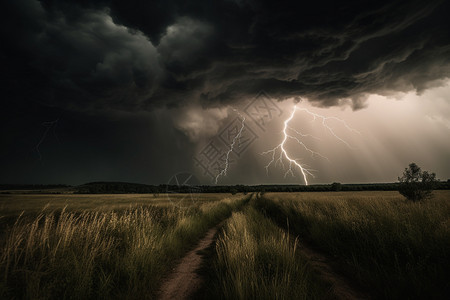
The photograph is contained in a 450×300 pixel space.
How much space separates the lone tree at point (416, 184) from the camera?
16047 mm

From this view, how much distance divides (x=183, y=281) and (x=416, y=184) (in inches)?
838

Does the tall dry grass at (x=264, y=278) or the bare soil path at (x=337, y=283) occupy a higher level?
the tall dry grass at (x=264, y=278)

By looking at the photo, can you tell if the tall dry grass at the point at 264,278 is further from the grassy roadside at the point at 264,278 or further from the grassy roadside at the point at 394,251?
the grassy roadside at the point at 394,251

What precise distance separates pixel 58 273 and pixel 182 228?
4.96m

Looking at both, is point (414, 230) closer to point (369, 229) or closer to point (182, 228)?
point (369, 229)

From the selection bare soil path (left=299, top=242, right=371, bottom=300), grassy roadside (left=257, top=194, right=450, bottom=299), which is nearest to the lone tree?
grassy roadside (left=257, top=194, right=450, bottom=299)

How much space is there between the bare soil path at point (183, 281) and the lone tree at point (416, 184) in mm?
20071

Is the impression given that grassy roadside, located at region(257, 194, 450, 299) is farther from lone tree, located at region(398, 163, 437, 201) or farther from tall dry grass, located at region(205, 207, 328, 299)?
lone tree, located at region(398, 163, 437, 201)

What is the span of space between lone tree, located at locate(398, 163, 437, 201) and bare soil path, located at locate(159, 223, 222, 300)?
65.8 feet

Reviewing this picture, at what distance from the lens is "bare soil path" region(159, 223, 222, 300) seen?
338 centimetres

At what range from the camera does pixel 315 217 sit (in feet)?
27.9

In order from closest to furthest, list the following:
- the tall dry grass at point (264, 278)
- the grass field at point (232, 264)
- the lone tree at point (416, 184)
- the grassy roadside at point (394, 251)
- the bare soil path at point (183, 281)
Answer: the tall dry grass at point (264, 278), the grass field at point (232, 264), the grassy roadside at point (394, 251), the bare soil path at point (183, 281), the lone tree at point (416, 184)

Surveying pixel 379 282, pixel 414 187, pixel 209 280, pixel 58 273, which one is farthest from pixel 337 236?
pixel 414 187

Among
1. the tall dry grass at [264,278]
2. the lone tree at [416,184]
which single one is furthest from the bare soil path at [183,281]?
the lone tree at [416,184]
